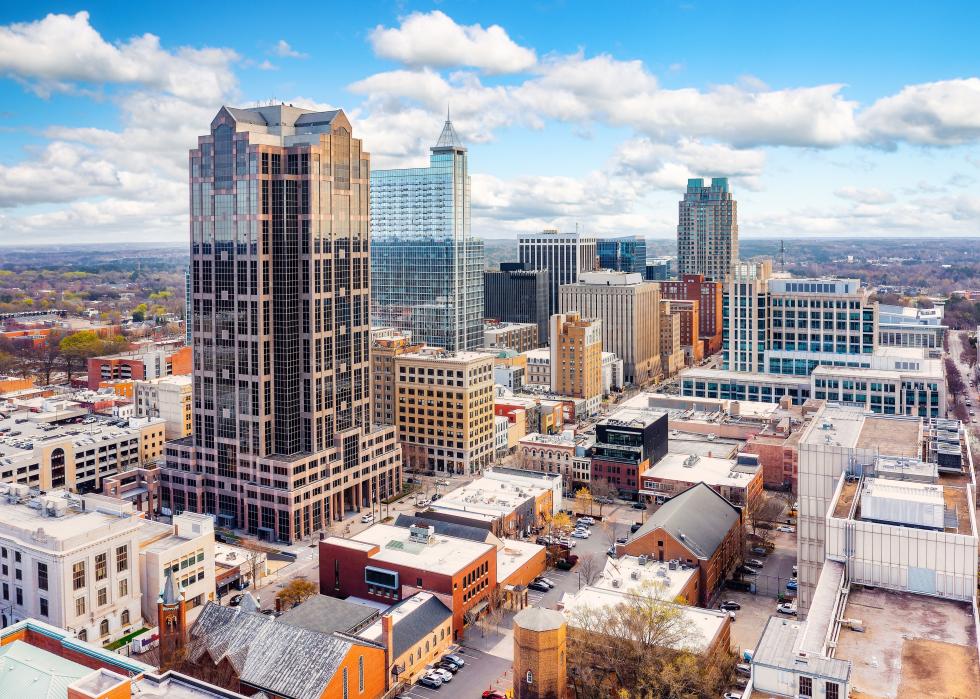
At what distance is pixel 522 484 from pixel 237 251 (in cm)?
3986

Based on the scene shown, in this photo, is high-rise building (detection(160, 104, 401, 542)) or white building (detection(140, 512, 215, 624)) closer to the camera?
white building (detection(140, 512, 215, 624))

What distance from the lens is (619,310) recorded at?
192875mm

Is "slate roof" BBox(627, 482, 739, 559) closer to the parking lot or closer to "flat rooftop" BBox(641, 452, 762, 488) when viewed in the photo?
"flat rooftop" BBox(641, 452, 762, 488)

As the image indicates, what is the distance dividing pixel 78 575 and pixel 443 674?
27.3m

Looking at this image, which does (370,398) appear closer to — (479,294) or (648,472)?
(648,472)

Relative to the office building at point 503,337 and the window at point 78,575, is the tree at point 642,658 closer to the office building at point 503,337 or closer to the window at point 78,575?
the window at point 78,575

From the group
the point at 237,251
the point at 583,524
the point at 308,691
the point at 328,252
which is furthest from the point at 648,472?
the point at 308,691

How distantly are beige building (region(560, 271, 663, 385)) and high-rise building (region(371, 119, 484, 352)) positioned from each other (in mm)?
27964

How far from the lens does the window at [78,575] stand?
2486 inches

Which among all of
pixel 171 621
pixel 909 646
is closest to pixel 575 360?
pixel 171 621

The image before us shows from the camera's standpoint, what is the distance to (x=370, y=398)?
10406 cm

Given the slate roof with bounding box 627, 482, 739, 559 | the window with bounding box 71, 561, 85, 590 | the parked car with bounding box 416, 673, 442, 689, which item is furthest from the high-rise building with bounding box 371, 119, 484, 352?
the parked car with bounding box 416, 673, 442, 689

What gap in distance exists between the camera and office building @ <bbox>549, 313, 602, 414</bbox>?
157 m

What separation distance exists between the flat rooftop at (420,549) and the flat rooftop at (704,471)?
34.6 m
